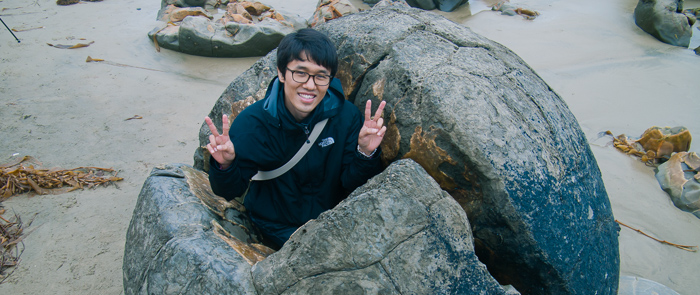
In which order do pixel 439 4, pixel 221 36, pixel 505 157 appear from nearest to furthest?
pixel 505 157, pixel 221 36, pixel 439 4

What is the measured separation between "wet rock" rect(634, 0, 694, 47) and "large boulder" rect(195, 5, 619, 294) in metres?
6.87

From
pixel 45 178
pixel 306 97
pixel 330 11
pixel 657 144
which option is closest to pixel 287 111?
pixel 306 97

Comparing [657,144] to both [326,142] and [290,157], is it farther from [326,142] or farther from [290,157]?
[290,157]

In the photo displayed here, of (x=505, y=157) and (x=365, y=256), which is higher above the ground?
(x=505, y=157)

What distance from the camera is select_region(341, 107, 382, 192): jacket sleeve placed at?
2.20 m

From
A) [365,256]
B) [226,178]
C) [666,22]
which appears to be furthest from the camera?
[666,22]

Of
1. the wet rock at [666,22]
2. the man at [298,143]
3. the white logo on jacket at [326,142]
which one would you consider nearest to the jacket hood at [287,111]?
the man at [298,143]

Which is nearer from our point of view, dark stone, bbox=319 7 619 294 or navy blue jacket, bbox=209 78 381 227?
dark stone, bbox=319 7 619 294

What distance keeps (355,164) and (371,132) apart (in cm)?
23

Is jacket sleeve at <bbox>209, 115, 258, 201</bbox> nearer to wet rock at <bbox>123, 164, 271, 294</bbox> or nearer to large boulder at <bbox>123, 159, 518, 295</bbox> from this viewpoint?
wet rock at <bbox>123, 164, 271, 294</bbox>

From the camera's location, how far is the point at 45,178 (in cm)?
388

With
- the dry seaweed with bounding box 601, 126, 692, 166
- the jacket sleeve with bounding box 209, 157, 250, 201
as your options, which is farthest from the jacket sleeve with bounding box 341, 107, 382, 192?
the dry seaweed with bounding box 601, 126, 692, 166

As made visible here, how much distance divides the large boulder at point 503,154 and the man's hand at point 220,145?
0.83m

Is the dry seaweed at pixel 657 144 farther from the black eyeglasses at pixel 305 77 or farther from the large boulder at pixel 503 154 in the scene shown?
the black eyeglasses at pixel 305 77
